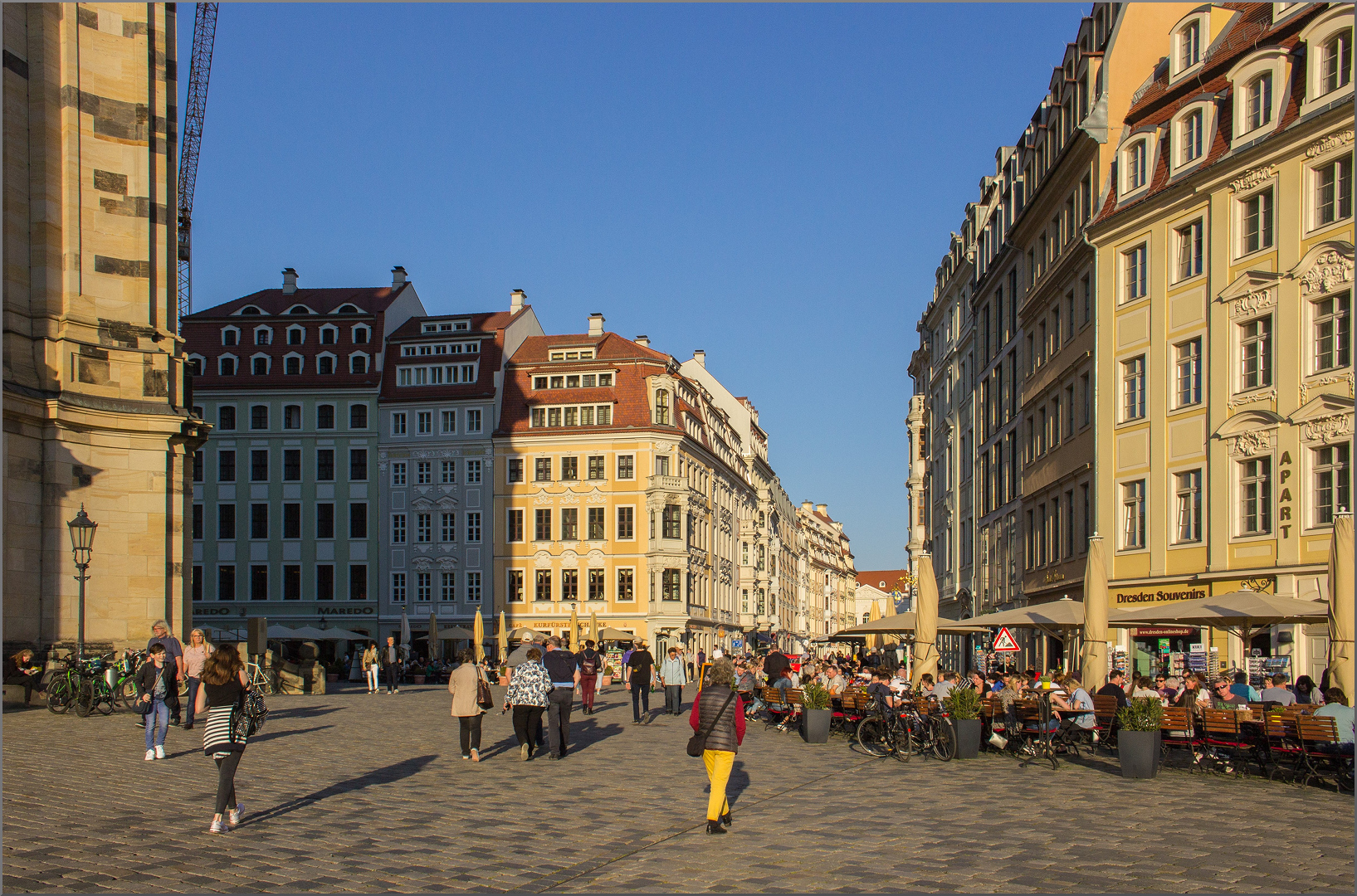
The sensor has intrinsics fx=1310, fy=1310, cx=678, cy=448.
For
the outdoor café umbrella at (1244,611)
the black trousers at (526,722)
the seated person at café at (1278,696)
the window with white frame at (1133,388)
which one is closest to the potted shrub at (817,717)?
the outdoor café umbrella at (1244,611)

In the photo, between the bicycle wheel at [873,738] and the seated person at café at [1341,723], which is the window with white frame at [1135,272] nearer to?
the bicycle wheel at [873,738]

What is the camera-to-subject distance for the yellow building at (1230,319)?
2581 cm

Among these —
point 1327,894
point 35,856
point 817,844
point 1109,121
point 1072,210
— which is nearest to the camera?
point 1327,894

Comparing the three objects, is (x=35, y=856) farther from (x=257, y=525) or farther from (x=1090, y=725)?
(x=257, y=525)

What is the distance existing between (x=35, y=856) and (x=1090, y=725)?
568 inches

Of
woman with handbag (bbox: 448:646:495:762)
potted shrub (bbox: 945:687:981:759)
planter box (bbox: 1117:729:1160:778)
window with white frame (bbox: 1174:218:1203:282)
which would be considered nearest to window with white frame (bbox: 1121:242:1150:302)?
window with white frame (bbox: 1174:218:1203:282)

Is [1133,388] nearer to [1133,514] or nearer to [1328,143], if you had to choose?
[1133,514]

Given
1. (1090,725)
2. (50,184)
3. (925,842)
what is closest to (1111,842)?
(925,842)

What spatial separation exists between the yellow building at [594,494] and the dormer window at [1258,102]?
150 ft

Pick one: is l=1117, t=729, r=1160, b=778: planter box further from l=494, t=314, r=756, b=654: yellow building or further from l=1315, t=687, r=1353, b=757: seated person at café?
l=494, t=314, r=756, b=654: yellow building

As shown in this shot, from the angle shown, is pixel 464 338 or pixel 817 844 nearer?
pixel 817 844

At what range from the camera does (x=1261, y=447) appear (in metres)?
27.1

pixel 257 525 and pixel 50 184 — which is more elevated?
pixel 50 184

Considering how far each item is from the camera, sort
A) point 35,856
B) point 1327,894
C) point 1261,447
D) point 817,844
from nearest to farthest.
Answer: point 1327,894 < point 35,856 < point 817,844 < point 1261,447
